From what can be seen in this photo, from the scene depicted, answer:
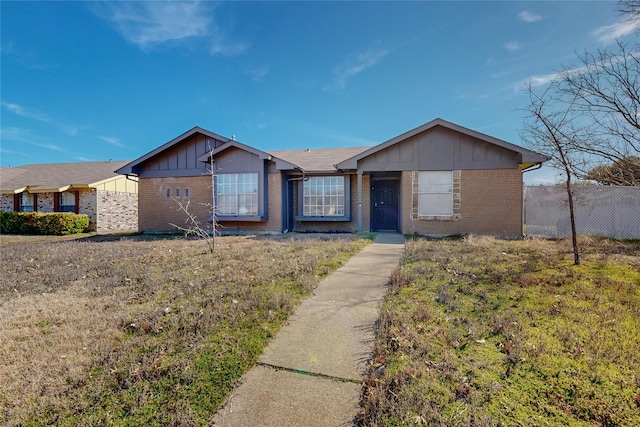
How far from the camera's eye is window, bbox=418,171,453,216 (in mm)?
12023

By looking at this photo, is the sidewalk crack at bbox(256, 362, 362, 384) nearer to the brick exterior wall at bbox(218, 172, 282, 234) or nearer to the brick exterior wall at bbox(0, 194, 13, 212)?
the brick exterior wall at bbox(218, 172, 282, 234)

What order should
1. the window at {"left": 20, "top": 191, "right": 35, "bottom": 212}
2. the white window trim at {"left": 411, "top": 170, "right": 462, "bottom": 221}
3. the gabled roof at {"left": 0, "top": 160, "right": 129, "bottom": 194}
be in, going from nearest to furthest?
the white window trim at {"left": 411, "top": 170, "right": 462, "bottom": 221} → the gabled roof at {"left": 0, "top": 160, "right": 129, "bottom": 194} → the window at {"left": 20, "top": 191, "right": 35, "bottom": 212}

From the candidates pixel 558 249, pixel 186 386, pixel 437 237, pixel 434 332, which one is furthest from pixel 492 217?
pixel 186 386

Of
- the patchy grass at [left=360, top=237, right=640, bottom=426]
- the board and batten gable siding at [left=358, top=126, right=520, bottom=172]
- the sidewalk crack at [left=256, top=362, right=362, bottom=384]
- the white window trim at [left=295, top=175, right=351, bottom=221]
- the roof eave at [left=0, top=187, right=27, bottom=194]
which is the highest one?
the board and batten gable siding at [left=358, top=126, right=520, bottom=172]

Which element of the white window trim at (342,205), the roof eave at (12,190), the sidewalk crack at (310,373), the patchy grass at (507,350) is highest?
the roof eave at (12,190)

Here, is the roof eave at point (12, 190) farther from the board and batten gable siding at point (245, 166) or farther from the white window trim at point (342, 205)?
the white window trim at point (342, 205)

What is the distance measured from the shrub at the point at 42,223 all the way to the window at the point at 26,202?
6.07 feet

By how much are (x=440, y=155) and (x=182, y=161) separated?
12.5 meters

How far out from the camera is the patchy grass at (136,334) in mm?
2502

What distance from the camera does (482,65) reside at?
11031 millimetres

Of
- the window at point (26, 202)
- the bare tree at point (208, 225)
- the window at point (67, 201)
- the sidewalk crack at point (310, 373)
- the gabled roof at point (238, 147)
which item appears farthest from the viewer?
the window at point (26, 202)

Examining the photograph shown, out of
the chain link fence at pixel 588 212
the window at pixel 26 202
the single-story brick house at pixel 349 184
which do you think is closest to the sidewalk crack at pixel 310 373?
the single-story brick house at pixel 349 184

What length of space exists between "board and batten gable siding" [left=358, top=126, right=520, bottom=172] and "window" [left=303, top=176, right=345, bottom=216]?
1.68 metres

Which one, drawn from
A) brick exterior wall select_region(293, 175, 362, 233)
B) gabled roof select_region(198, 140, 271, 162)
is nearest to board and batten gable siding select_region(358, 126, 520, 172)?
brick exterior wall select_region(293, 175, 362, 233)
